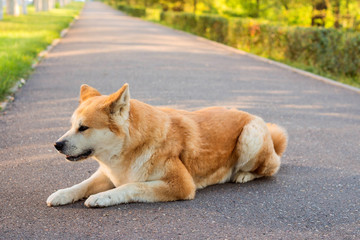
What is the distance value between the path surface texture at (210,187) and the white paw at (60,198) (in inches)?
2.9

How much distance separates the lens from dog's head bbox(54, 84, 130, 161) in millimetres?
4066

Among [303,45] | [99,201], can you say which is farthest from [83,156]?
[303,45]

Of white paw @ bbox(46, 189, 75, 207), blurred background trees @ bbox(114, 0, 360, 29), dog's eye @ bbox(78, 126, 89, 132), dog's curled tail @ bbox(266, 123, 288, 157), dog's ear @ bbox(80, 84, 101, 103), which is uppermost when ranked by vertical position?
blurred background trees @ bbox(114, 0, 360, 29)

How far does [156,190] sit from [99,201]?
530 mm

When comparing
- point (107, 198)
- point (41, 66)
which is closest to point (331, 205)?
point (107, 198)

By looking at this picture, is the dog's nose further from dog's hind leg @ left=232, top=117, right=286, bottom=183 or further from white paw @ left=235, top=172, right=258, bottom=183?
white paw @ left=235, top=172, right=258, bottom=183

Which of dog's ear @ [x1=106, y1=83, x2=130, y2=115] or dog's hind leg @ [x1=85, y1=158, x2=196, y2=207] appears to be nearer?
dog's ear @ [x1=106, y1=83, x2=130, y2=115]

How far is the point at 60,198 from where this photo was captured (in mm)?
4316

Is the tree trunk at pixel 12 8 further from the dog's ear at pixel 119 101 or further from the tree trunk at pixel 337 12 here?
the dog's ear at pixel 119 101

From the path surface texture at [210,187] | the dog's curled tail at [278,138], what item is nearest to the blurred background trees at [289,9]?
the path surface texture at [210,187]

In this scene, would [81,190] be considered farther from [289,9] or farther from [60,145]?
[289,9]

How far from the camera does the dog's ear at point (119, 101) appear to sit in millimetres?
4016

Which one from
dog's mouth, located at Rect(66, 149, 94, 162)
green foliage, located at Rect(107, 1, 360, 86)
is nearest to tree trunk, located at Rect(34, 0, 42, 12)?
green foliage, located at Rect(107, 1, 360, 86)

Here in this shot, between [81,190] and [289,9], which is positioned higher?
[289,9]
